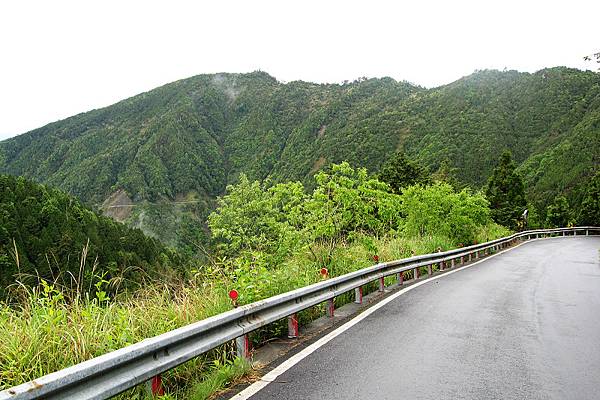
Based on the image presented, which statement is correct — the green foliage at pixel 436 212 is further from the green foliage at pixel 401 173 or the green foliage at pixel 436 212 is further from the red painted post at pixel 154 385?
the green foliage at pixel 401 173

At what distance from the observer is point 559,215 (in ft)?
246

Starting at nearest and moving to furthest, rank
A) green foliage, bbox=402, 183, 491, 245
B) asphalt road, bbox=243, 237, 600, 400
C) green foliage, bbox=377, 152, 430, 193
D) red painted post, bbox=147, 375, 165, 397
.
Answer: red painted post, bbox=147, 375, 165, 397, asphalt road, bbox=243, 237, 600, 400, green foliage, bbox=402, 183, 491, 245, green foliage, bbox=377, 152, 430, 193

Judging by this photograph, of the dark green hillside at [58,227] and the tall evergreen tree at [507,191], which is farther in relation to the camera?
the dark green hillside at [58,227]

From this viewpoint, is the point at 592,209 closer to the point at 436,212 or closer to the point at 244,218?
the point at 244,218

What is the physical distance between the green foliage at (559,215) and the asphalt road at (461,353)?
72.5m

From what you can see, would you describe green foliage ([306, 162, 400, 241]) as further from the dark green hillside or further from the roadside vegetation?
the dark green hillside

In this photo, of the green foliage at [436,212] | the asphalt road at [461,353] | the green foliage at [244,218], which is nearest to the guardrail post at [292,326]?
the asphalt road at [461,353]

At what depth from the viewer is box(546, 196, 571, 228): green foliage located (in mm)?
74312

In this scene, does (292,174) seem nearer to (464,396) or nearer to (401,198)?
(401,198)

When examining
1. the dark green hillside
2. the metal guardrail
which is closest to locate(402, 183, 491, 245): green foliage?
the metal guardrail

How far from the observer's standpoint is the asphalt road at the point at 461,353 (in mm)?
4559

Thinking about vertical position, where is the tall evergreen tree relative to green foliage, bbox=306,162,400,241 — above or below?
below

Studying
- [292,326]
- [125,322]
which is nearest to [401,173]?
[292,326]

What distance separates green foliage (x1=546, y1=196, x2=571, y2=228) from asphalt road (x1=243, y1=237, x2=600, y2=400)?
72481 mm
